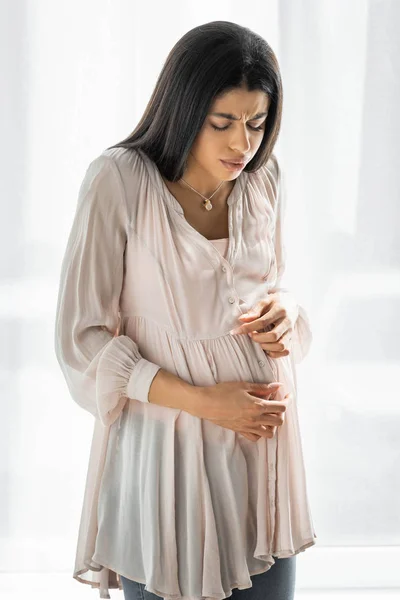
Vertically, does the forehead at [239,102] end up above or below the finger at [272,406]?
above

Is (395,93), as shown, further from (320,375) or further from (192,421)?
(192,421)

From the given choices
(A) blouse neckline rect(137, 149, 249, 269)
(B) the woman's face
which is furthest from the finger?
(B) the woman's face

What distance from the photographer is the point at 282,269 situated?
1.71m

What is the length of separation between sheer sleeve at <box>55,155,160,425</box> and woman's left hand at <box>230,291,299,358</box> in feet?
0.58

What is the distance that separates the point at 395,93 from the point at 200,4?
1.85ft

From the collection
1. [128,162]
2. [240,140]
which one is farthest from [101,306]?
[240,140]

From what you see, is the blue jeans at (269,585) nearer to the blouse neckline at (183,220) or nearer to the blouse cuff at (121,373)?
the blouse cuff at (121,373)

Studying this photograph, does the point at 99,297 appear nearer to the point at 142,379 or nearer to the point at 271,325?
the point at 142,379

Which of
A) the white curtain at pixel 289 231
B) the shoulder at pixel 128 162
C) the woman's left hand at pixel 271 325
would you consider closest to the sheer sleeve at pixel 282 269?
the woman's left hand at pixel 271 325

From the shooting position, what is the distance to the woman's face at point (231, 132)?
140 centimetres

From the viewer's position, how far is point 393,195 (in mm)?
2377

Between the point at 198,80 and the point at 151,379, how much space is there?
477 mm

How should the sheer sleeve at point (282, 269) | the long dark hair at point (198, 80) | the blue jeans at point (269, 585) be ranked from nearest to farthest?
the long dark hair at point (198, 80) < the blue jeans at point (269, 585) < the sheer sleeve at point (282, 269)

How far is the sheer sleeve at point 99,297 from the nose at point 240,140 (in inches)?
7.7
